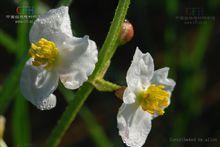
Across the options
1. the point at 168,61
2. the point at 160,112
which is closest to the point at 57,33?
the point at 160,112

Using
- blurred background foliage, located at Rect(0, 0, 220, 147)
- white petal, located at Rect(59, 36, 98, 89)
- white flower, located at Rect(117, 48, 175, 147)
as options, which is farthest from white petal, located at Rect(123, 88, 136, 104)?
blurred background foliage, located at Rect(0, 0, 220, 147)

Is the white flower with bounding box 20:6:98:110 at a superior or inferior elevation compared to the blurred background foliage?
superior

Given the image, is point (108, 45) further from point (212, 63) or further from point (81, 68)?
point (212, 63)

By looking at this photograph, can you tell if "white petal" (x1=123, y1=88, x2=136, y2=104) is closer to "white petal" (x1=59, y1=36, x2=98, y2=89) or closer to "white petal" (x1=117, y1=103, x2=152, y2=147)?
"white petal" (x1=117, y1=103, x2=152, y2=147)

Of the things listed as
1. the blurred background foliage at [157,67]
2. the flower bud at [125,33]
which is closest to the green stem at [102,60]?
the flower bud at [125,33]

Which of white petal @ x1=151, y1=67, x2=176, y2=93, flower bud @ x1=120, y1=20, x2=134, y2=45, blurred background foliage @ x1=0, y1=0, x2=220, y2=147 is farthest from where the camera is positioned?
blurred background foliage @ x1=0, y1=0, x2=220, y2=147

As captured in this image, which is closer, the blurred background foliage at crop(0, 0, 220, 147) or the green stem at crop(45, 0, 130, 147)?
the green stem at crop(45, 0, 130, 147)

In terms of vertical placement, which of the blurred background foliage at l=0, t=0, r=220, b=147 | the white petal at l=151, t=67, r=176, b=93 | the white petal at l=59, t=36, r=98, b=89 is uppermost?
the white petal at l=59, t=36, r=98, b=89
